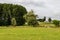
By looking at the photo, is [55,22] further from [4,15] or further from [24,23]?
[4,15]

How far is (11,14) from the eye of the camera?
62781 mm

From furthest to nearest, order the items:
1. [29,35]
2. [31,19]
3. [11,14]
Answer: [11,14]
[31,19]
[29,35]

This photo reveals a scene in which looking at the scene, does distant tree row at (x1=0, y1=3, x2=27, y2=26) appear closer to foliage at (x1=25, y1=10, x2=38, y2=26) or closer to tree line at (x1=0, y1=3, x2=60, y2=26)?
tree line at (x1=0, y1=3, x2=60, y2=26)

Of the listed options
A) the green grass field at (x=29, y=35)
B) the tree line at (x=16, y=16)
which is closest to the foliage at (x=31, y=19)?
the tree line at (x=16, y=16)

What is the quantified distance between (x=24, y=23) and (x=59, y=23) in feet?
38.7

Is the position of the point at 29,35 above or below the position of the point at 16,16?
below

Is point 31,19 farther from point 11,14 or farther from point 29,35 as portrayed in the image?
point 29,35

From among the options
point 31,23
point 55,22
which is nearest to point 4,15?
point 31,23

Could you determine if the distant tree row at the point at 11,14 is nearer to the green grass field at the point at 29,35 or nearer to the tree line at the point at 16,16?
the tree line at the point at 16,16

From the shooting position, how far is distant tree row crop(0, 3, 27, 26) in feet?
201

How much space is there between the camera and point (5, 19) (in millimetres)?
61969

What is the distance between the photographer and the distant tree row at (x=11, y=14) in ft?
201

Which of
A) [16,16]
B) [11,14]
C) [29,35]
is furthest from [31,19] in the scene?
[29,35]

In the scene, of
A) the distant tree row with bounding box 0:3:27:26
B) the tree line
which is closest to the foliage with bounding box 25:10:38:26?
the tree line
